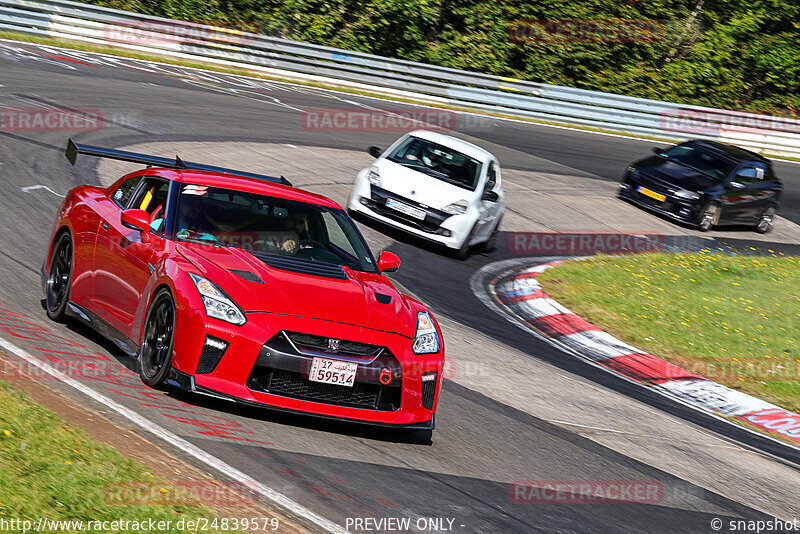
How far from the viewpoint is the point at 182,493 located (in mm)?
4945

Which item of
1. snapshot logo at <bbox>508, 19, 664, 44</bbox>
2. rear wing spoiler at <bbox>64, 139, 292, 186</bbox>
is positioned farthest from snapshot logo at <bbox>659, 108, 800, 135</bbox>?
rear wing spoiler at <bbox>64, 139, 292, 186</bbox>

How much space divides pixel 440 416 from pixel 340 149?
13769 millimetres

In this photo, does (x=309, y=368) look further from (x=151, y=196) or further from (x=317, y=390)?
(x=151, y=196)

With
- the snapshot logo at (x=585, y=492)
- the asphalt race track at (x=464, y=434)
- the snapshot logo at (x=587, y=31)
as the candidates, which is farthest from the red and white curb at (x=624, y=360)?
the snapshot logo at (x=587, y=31)

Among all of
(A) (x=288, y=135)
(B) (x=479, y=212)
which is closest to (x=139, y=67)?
(A) (x=288, y=135)

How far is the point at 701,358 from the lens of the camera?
11781 mm

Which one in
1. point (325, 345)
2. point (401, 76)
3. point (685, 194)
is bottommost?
point (685, 194)

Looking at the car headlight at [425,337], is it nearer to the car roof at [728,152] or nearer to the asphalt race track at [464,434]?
the asphalt race track at [464,434]

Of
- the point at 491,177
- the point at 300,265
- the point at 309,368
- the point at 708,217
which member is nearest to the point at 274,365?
the point at 309,368

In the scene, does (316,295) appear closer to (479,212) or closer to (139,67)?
(479,212)

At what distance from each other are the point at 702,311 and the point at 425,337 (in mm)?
8054

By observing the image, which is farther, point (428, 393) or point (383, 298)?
point (383, 298)

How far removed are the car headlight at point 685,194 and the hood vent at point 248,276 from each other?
621 inches

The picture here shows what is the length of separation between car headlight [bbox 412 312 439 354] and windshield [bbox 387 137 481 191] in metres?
7.97
